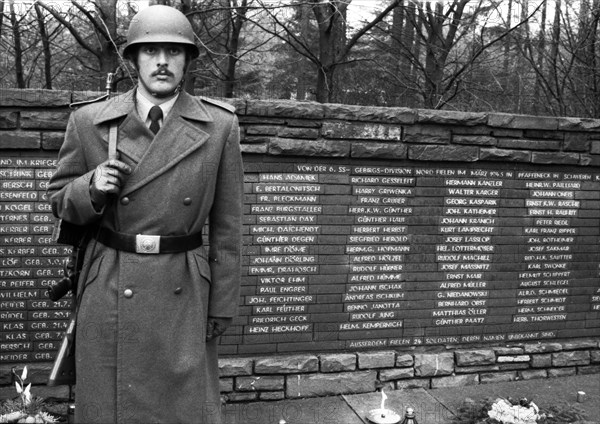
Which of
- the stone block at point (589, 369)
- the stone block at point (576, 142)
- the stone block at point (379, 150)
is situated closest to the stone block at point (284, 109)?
the stone block at point (379, 150)

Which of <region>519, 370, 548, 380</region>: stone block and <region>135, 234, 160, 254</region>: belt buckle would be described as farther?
<region>519, 370, 548, 380</region>: stone block

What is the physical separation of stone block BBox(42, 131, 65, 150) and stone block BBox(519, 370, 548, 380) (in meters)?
3.95

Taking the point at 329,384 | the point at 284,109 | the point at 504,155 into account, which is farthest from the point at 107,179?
the point at 504,155

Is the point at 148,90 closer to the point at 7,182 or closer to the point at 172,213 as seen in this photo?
the point at 172,213

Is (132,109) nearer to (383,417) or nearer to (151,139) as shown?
(151,139)

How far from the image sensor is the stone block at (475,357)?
487cm

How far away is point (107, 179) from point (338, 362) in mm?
2670

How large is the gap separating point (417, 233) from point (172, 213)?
2550mm

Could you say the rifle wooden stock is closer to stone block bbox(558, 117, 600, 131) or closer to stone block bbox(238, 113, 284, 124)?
stone block bbox(238, 113, 284, 124)

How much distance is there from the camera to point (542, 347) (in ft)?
16.6

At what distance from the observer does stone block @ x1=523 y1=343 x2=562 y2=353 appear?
5035mm

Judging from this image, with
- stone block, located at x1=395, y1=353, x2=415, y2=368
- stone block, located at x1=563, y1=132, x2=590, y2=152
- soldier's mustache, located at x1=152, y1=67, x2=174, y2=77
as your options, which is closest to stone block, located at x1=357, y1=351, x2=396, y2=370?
stone block, located at x1=395, y1=353, x2=415, y2=368

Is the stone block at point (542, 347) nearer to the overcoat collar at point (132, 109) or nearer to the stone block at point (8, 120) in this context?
the overcoat collar at point (132, 109)

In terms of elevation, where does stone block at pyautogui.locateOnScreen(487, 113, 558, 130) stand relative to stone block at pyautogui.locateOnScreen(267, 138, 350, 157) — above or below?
above
